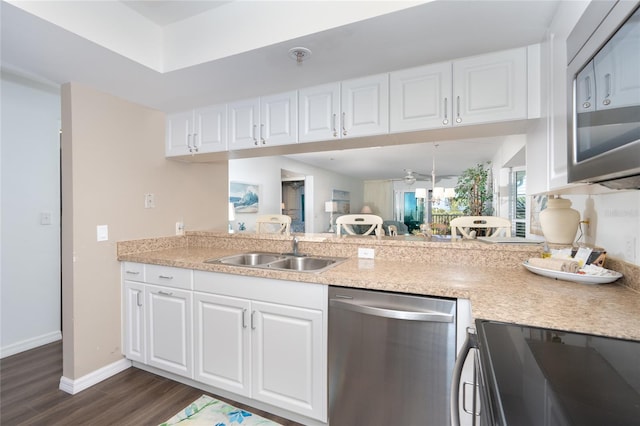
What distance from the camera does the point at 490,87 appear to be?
158 centimetres

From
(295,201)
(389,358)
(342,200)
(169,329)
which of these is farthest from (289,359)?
(342,200)

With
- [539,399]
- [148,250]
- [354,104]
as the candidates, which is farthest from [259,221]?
[539,399]

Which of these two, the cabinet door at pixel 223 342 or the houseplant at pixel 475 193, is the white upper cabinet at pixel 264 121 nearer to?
the cabinet door at pixel 223 342

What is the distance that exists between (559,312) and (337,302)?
0.88 meters

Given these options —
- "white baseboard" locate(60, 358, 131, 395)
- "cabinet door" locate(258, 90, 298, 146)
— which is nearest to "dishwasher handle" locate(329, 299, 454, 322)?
"cabinet door" locate(258, 90, 298, 146)

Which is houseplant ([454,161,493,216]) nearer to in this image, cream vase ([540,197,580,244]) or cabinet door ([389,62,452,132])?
cream vase ([540,197,580,244])

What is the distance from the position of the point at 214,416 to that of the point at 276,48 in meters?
2.10

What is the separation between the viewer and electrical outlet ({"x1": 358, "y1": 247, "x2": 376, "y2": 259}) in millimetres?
2029

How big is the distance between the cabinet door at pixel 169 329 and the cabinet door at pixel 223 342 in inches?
3.3

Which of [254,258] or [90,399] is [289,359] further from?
[90,399]

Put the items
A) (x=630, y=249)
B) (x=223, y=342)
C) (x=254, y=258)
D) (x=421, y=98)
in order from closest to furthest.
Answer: (x=630, y=249) → (x=421, y=98) → (x=223, y=342) → (x=254, y=258)

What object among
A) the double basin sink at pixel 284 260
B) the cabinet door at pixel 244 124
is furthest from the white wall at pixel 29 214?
the double basin sink at pixel 284 260

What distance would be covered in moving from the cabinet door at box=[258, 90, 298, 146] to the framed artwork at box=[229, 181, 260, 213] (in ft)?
9.65

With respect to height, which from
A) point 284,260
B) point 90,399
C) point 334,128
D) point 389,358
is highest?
point 334,128
